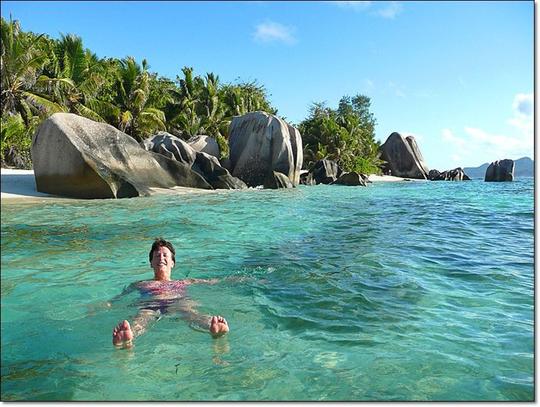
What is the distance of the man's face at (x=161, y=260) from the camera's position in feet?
8.86

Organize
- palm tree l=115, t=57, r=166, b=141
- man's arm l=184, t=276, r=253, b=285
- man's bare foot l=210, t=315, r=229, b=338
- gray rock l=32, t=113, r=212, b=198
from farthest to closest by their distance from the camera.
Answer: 1. palm tree l=115, t=57, r=166, b=141
2. gray rock l=32, t=113, r=212, b=198
3. man's arm l=184, t=276, r=253, b=285
4. man's bare foot l=210, t=315, r=229, b=338

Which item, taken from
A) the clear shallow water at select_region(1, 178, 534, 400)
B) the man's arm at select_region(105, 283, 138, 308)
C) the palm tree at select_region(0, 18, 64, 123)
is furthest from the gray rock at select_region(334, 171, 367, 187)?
the man's arm at select_region(105, 283, 138, 308)

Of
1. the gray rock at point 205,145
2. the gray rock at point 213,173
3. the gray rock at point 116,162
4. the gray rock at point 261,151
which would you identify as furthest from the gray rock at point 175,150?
the gray rock at point 205,145

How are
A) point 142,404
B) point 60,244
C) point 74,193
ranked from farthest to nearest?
point 60,244 → point 74,193 → point 142,404

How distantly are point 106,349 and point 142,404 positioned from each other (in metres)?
0.66

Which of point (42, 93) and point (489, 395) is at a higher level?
point (42, 93)

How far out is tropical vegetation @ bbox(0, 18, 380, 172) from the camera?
17000mm

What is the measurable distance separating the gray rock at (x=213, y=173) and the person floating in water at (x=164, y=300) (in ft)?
48.7

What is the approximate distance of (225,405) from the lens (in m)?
1.25

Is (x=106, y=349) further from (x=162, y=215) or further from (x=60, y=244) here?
(x=162, y=215)

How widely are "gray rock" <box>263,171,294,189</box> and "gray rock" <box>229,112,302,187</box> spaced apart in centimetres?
61

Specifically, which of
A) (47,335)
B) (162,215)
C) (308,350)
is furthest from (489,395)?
(162,215)

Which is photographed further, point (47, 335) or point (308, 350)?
point (308, 350)

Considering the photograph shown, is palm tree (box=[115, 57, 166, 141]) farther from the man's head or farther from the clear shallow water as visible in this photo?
the man's head
